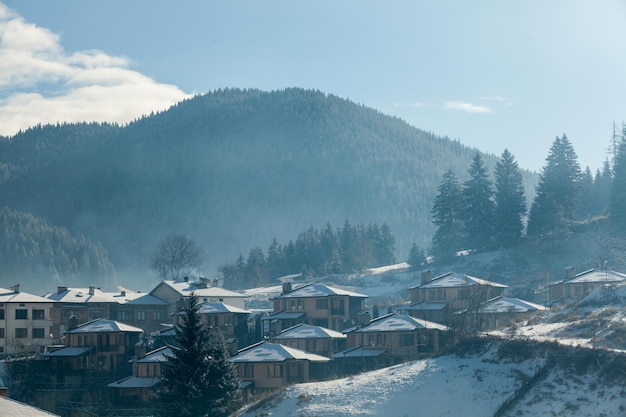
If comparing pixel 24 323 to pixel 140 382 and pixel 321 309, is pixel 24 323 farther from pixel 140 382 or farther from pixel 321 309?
pixel 321 309

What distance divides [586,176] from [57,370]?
8940 centimetres

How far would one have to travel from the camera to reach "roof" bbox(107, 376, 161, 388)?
293 ft

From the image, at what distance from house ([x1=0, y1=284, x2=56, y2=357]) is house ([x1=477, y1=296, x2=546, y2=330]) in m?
44.7

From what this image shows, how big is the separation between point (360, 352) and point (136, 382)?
19081 millimetres

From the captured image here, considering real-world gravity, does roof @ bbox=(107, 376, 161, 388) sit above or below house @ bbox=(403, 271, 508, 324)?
below

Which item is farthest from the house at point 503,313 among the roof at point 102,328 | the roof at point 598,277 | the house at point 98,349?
the roof at point 102,328

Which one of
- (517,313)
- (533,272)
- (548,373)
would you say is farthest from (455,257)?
(548,373)

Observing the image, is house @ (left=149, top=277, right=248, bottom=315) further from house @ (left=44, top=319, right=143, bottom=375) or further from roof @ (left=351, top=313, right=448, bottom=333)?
roof @ (left=351, top=313, right=448, bottom=333)

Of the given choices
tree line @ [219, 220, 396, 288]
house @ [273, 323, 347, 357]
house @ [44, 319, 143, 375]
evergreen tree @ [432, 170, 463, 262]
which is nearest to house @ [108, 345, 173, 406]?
house @ [44, 319, 143, 375]

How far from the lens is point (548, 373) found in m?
68.9

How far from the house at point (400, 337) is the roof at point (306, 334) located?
259cm

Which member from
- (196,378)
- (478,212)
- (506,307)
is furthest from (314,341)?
(478,212)

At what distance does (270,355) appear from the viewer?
282ft

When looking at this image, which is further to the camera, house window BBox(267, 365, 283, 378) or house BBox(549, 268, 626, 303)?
house BBox(549, 268, 626, 303)
